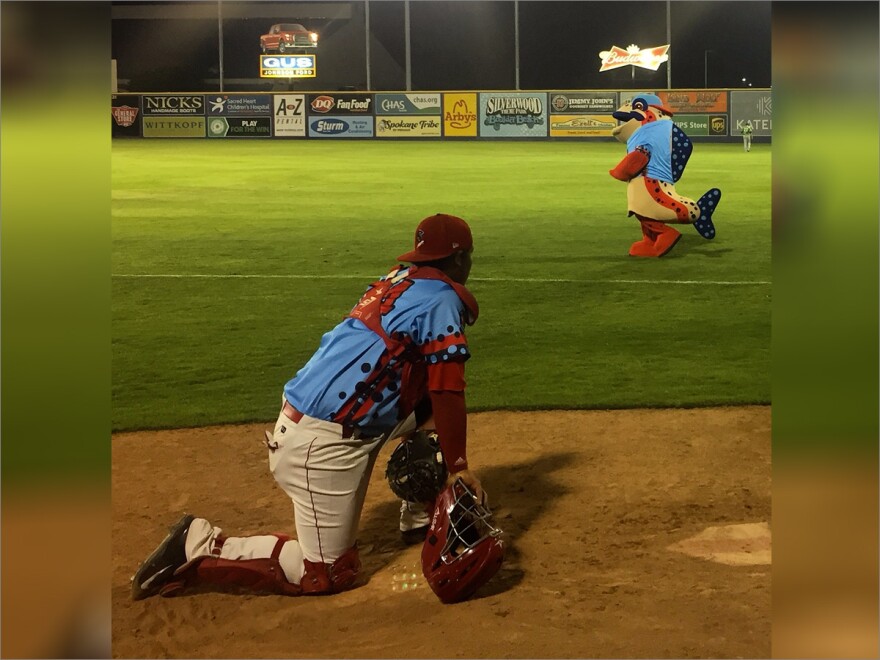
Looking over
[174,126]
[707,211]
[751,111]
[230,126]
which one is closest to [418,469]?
[707,211]

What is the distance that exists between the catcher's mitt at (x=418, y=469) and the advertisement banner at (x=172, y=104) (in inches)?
331

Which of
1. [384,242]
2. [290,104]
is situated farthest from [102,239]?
[290,104]

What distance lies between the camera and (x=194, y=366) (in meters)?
6.54

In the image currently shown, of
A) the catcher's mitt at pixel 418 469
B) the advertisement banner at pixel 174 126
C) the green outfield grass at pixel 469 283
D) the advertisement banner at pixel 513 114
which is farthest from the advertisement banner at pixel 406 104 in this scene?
the catcher's mitt at pixel 418 469

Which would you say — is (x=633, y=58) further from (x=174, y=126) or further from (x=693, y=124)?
(x=174, y=126)

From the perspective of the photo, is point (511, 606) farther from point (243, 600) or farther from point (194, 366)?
point (194, 366)

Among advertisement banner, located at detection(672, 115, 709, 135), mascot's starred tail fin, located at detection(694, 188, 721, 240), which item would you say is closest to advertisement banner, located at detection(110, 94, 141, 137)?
mascot's starred tail fin, located at detection(694, 188, 721, 240)

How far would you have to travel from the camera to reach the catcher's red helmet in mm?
3205

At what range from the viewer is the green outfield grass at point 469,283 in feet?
20.1

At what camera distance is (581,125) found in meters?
15.0

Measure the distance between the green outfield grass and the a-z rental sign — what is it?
157 cm

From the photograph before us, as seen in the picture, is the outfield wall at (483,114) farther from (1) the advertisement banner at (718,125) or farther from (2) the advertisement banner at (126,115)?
(2) the advertisement banner at (126,115)

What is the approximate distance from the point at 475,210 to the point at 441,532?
8.69 m

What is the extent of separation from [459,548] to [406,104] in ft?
42.2
